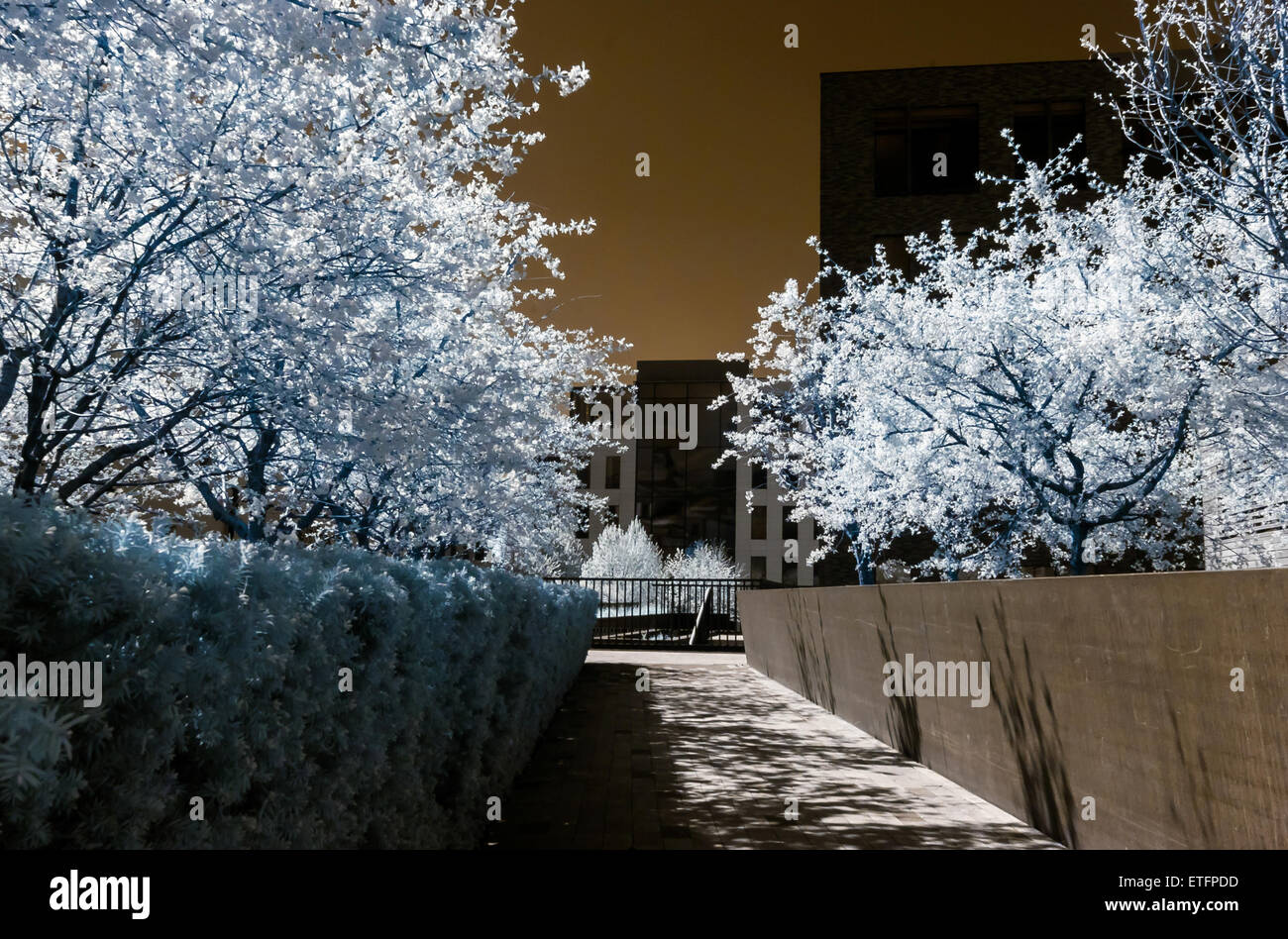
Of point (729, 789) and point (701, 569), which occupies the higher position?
point (701, 569)

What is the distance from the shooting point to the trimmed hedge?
5.72 ft

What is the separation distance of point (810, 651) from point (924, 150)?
67.6ft

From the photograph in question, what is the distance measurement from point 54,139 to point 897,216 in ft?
83.8

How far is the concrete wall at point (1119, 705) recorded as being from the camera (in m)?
3.59

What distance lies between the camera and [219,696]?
229 centimetres

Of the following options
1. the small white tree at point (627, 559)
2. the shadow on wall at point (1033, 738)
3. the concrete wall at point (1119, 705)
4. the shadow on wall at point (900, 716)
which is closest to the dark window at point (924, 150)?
the small white tree at point (627, 559)

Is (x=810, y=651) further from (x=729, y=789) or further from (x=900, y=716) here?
(x=729, y=789)

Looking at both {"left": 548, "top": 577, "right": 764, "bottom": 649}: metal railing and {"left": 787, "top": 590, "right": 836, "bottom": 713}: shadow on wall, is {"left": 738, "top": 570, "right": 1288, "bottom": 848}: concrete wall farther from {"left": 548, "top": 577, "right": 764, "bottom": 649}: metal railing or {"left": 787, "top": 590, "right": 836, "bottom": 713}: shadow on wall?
{"left": 548, "top": 577, "right": 764, "bottom": 649}: metal railing

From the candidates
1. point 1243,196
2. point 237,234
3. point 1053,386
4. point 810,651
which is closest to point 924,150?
→ point 1053,386

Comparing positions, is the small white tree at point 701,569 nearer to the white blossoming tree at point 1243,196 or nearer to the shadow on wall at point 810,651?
the shadow on wall at point 810,651

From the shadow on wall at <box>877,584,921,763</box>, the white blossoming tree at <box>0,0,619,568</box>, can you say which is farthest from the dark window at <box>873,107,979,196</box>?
the white blossoming tree at <box>0,0,619,568</box>

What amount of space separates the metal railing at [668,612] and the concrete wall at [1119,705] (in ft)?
55.2

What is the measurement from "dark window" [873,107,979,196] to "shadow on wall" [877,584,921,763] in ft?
72.1
